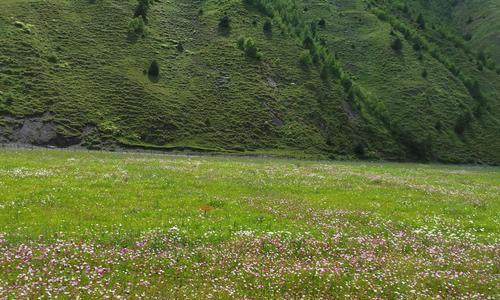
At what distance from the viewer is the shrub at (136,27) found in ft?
341

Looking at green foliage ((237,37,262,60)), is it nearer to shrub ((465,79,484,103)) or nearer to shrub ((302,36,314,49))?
shrub ((302,36,314,49))

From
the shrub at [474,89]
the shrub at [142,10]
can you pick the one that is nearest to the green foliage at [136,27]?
the shrub at [142,10]

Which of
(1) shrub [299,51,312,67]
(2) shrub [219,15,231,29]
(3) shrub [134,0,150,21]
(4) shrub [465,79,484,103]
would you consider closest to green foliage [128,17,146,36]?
(3) shrub [134,0,150,21]

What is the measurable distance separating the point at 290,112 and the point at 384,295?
8405cm

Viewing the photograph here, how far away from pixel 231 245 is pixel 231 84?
3340 inches

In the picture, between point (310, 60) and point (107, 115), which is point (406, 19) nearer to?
point (310, 60)

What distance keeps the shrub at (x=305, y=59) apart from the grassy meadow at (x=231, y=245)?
89.9 meters

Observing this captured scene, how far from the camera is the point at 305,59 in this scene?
112 m

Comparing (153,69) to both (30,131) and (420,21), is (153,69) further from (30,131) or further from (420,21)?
(420,21)

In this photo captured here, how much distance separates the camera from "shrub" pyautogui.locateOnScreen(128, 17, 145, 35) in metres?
104

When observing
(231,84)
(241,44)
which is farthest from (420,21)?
(231,84)

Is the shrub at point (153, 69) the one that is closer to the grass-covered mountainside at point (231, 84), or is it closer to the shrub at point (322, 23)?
the grass-covered mountainside at point (231, 84)

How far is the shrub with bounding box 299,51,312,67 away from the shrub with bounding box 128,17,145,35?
40057 mm

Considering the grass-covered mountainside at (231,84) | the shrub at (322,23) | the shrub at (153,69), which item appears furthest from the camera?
the shrub at (322,23)
